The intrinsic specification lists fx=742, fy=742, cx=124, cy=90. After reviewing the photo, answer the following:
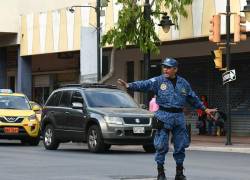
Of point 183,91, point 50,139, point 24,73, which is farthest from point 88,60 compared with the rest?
point 183,91

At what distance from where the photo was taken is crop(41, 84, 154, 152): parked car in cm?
1888

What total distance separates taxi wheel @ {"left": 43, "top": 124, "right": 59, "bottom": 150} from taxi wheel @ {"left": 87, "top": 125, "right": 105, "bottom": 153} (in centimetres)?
168

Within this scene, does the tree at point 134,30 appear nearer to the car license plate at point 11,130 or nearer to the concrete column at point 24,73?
the car license plate at point 11,130

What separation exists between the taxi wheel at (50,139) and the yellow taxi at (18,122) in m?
1.76

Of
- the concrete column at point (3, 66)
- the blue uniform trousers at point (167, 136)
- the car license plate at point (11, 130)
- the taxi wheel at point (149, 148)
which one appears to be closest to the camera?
the blue uniform trousers at point (167, 136)

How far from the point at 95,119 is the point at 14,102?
607 centimetres

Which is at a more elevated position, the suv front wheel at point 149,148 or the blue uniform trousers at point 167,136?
the blue uniform trousers at point 167,136

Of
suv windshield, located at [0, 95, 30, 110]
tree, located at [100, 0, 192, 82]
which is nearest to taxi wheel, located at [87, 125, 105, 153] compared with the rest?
suv windshield, located at [0, 95, 30, 110]

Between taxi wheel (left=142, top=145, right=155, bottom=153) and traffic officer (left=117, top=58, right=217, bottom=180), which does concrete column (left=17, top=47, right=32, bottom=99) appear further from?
traffic officer (left=117, top=58, right=217, bottom=180)

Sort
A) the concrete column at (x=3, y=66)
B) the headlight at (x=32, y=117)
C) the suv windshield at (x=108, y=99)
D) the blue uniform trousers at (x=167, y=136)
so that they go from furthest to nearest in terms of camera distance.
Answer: the concrete column at (x=3, y=66) < the headlight at (x=32, y=117) < the suv windshield at (x=108, y=99) < the blue uniform trousers at (x=167, y=136)

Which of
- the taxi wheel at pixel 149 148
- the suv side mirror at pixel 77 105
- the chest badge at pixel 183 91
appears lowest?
the taxi wheel at pixel 149 148

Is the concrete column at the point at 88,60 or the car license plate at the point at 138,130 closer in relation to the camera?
the car license plate at the point at 138,130

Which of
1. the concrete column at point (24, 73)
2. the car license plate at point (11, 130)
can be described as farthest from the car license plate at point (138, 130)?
the concrete column at point (24, 73)

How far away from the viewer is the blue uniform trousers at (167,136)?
35.8 ft
